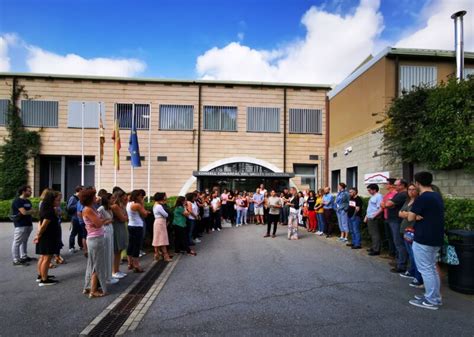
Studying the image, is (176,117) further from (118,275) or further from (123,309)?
(123,309)

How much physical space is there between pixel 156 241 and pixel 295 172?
15.0 m

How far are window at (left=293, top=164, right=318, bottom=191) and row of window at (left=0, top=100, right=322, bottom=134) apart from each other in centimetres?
231

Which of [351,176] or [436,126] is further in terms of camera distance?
[351,176]

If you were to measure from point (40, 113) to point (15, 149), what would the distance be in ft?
8.55

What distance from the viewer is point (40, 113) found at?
20.2 m

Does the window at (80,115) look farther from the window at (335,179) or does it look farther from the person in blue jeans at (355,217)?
the person in blue jeans at (355,217)

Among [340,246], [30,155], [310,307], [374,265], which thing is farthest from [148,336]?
[30,155]

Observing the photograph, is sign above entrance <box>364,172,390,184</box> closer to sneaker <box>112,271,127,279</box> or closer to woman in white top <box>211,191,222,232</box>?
woman in white top <box>211,191,222,232</box>

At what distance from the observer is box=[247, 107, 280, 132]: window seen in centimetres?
2127

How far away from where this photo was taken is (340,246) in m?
9.56

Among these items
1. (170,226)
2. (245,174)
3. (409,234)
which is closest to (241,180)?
(245,174)

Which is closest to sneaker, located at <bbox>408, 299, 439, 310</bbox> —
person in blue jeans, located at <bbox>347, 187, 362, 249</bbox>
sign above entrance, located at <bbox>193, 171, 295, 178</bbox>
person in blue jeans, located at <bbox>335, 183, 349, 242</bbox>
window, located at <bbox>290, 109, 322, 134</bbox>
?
person in blue jeans, located at <bbox>347, 187, 362, 249</bbox>

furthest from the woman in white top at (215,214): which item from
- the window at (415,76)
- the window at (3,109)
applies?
the window at (3,109)

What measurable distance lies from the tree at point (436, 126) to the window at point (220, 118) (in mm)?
10977
